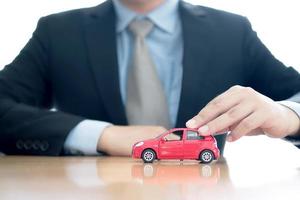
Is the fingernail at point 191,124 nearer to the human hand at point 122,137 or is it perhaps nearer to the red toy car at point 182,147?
the red toy car at point 182,147

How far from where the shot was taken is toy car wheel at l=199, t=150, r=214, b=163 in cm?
80

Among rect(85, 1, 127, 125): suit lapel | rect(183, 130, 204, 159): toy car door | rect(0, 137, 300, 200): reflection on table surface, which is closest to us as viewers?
rect(0, 137, 300, 200): reflection on table surface

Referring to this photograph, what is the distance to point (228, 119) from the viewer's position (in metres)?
0.82

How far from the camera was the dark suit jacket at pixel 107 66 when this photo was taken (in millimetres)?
1269

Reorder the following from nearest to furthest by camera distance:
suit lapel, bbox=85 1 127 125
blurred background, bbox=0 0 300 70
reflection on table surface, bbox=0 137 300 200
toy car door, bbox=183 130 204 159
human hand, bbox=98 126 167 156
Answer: reflection on table surface, bbox=0 137 300 200 < toy car door, bbox=183 130 204 159 < human hand, bbox=98 126 167 156 < suit lapel, bbox=85 1 127 125 < blurred background, bbox=0 0 300 70

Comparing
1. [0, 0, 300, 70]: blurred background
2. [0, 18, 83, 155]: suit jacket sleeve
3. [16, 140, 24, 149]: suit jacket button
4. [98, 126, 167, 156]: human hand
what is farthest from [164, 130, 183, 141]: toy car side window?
[0, 0, 300, 70]: blurred background

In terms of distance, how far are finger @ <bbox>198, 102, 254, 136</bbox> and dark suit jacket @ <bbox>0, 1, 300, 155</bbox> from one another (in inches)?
16.8

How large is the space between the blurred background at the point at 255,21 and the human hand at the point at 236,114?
95 cm

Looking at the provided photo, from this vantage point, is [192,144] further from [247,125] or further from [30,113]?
[30,113]

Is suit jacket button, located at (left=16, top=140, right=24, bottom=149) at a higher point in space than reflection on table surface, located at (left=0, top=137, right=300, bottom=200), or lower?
lower

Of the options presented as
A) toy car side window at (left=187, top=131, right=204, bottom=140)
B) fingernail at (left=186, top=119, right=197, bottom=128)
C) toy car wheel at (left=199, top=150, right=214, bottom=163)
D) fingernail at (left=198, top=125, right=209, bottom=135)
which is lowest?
toy car wheel at (left=199, top=150, right=214, bottom=163)

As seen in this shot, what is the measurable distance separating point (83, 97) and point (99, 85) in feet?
0.24

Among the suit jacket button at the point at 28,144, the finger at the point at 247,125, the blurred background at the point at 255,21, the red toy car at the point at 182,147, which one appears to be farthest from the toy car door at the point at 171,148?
the blurred background at the point at 255,21

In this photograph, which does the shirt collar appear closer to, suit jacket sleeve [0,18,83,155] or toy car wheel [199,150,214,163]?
suit jacket sleeve [0,18,83,155]
